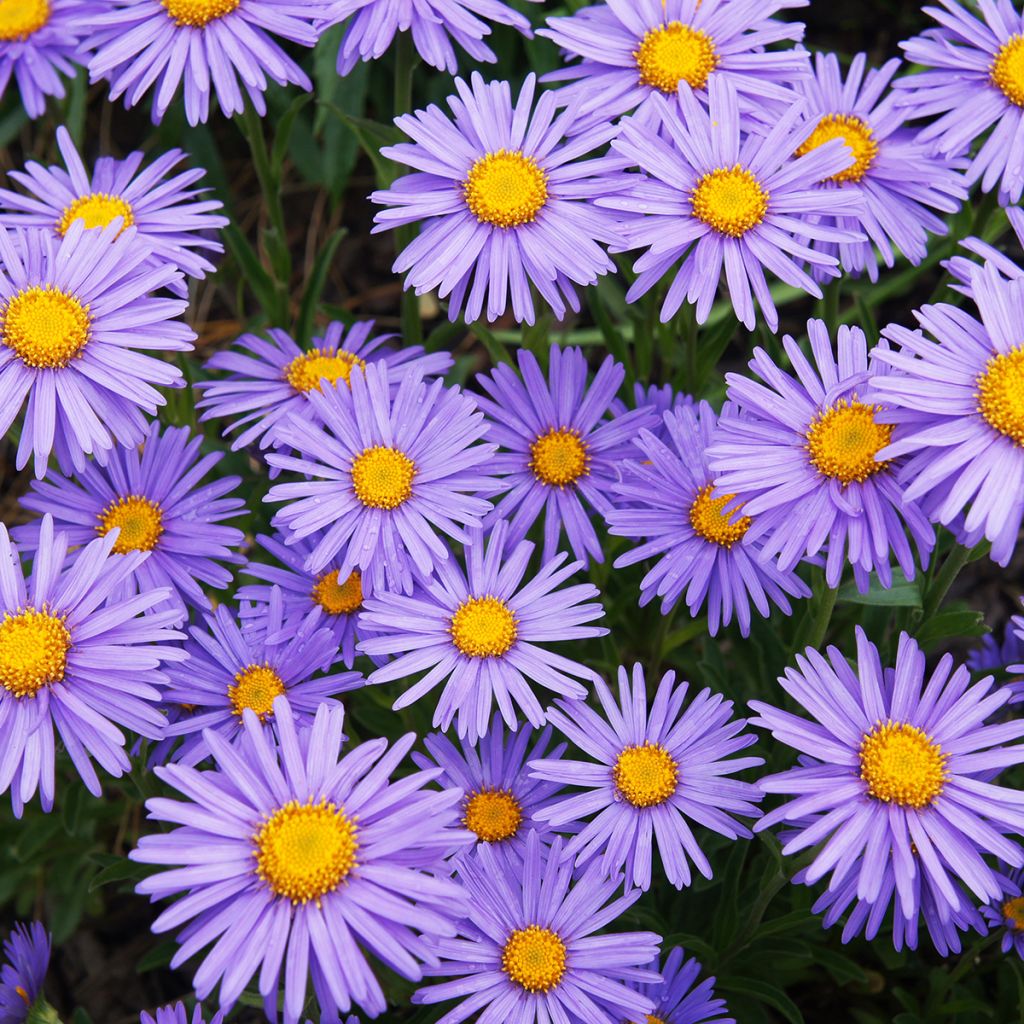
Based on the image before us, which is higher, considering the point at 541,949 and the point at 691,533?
the point at 691,533

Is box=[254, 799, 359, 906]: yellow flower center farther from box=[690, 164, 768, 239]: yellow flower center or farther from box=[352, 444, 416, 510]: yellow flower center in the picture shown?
box=[690, 164, 768, 239]: yellow flower center

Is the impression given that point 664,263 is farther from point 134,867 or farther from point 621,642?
point 134,867

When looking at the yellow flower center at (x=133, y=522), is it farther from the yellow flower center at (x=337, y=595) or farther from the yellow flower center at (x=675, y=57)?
the yellow flower center at (x=675, y=57)

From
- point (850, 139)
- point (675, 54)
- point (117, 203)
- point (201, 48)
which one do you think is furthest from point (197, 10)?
point (850, 139)

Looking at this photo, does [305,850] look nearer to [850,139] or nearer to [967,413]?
[967,413]

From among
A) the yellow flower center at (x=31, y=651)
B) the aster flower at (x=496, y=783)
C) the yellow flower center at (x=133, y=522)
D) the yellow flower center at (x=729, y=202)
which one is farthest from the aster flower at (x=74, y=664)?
the yellow flower center at (x=729, y=202)
